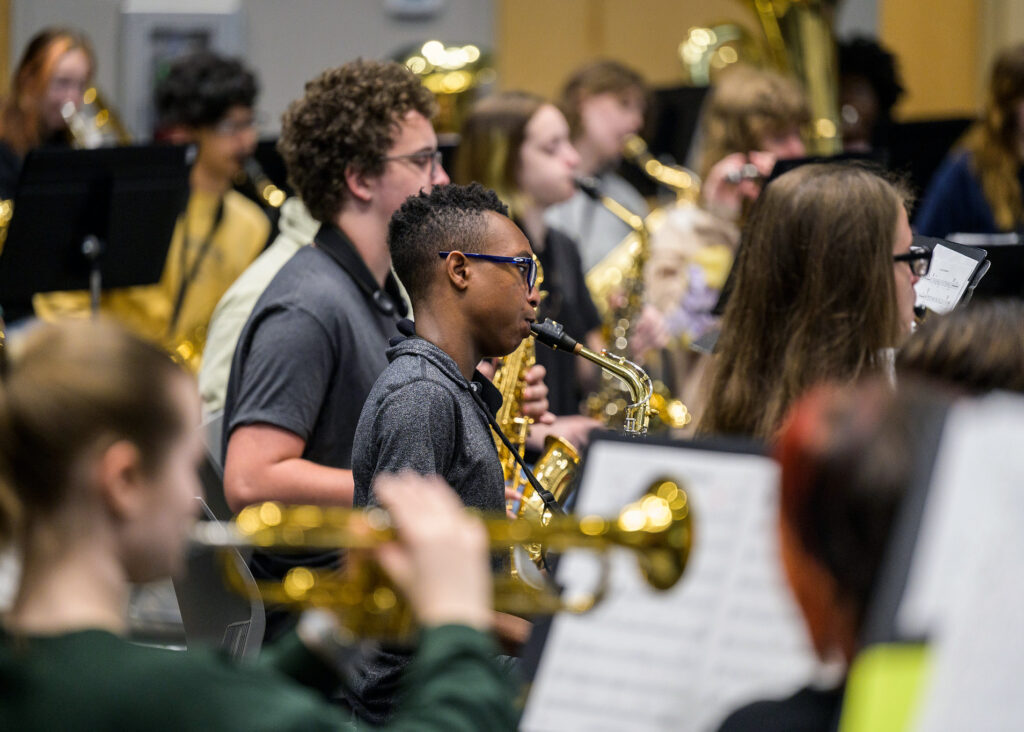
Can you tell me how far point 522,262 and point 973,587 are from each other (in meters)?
1.35

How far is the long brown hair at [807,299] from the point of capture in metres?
2.37

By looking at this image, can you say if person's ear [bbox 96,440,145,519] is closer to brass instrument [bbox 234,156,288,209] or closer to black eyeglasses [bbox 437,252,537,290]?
black eyeglasses [bbox 437,252,537,290]

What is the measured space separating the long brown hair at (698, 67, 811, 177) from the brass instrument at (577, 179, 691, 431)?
1.27ft

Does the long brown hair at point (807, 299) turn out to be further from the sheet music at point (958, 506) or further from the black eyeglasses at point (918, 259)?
the sheet music at point (958, 506)

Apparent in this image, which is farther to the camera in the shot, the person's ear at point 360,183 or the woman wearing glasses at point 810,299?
the person's ear at point 360,183

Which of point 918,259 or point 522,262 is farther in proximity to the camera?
point 918,259

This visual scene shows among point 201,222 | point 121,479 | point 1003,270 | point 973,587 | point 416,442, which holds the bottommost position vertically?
point 201,222

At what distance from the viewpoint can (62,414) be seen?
54.7 inches

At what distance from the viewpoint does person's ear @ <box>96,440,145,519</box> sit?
1.40m

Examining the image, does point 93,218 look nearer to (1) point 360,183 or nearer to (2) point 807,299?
(1) point 360,183

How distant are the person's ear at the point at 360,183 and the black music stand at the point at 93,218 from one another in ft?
4.72

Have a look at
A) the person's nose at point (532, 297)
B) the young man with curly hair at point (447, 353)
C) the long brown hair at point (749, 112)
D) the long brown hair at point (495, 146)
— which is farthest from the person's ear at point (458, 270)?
the long brown hair at point (749, 112)

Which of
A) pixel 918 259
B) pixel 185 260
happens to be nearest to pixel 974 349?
pixel 918 259

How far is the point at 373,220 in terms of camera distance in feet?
9.70
